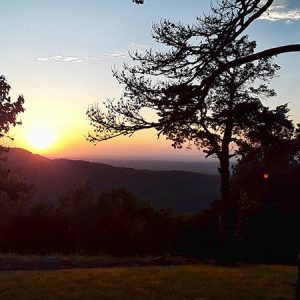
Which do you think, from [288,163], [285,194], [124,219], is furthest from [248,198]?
[124,219]

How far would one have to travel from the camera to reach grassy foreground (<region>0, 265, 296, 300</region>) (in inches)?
525

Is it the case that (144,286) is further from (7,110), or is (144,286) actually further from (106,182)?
(106,182)

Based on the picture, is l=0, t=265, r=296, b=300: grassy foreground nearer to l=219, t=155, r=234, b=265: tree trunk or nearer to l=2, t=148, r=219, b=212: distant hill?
→ l=219, t=155, r=234, b=265: tree trunk

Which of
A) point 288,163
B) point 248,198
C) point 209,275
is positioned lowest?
point 209,275

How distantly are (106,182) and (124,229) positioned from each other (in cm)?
14199

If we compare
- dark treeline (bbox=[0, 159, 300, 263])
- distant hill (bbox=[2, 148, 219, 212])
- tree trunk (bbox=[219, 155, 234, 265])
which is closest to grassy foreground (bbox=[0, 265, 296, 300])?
tree trunk (bbox=[219, 155, 234, 265])

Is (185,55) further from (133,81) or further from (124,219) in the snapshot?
(124,219)

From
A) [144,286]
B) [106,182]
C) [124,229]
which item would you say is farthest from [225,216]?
[106,182]

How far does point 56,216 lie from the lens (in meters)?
41.2

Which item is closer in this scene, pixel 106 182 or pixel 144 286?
pixel 144 286

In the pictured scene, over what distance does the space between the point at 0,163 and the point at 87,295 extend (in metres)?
17.4

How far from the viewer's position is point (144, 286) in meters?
14.7

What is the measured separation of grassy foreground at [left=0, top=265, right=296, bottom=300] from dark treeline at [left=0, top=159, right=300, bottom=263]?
1364cm

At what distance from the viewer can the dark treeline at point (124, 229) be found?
35500 mm
